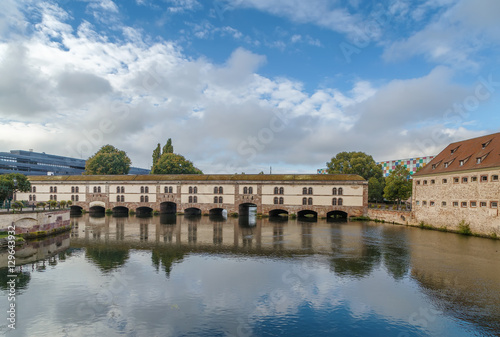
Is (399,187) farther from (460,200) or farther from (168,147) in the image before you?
(168,147)

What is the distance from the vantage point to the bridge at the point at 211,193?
156 ft

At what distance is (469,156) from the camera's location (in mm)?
32594

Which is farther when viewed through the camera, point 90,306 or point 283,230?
point 283,230

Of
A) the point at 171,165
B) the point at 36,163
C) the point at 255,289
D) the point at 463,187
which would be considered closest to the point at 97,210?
the point at 171,165

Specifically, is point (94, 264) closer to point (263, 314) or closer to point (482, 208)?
point (263, 314)

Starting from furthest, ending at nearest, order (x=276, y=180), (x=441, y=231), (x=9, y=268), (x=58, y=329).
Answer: (x=276, y=180)
(x=441, y=231)
(x=9, y=268)
(x=58, y=329)

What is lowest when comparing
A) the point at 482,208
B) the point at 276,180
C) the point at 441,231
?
the point at 441,231

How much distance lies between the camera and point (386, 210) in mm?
43219

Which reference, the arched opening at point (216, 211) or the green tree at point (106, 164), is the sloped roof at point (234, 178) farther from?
the green tree at point (106, 164)

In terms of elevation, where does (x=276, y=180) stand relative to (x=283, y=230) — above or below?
above

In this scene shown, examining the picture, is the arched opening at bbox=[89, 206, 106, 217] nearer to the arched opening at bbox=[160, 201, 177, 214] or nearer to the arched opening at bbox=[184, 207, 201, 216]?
the arched opening at bbox=[160, 201, 177, 214]

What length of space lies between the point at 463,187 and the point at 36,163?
10382 cm

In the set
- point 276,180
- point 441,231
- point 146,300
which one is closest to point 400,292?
point 146,300

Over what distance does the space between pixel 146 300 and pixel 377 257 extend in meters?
15.9
